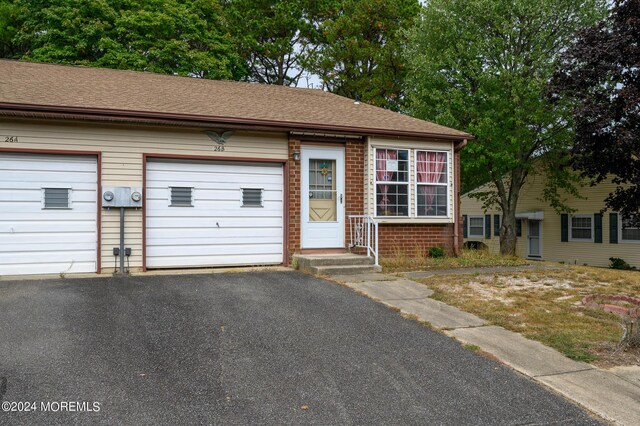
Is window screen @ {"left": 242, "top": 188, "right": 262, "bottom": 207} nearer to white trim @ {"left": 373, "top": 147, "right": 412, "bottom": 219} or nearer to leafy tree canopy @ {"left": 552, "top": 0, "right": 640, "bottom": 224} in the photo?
white trim @ {"left": 373, "top": 147, "right": 412, "bottom": 219}

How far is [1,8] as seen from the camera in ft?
63.6

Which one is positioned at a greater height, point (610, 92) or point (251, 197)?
point (610, 92)

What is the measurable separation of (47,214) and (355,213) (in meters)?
5.92

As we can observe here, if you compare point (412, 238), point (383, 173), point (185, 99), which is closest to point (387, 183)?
point (383, 173)

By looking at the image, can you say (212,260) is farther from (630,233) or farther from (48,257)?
(630,233)

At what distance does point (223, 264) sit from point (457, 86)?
1293 centimetres

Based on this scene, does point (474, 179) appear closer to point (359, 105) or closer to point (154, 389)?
point (359, 105)

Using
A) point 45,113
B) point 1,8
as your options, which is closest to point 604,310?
point 45,113

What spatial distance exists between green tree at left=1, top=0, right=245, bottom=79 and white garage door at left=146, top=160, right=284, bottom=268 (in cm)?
1090

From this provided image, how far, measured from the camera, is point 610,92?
1145cm

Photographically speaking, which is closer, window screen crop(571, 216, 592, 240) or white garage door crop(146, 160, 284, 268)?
white garage door crop(146, 160, 284, 268)

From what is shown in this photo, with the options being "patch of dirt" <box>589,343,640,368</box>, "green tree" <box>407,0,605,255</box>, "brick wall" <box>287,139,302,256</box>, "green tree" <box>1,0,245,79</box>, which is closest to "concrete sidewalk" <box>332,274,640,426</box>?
"patch of dirt" <box>589,343,640,368</box>

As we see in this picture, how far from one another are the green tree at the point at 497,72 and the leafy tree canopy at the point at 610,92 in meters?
4.95

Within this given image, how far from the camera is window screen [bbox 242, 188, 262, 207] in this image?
9.80 m
